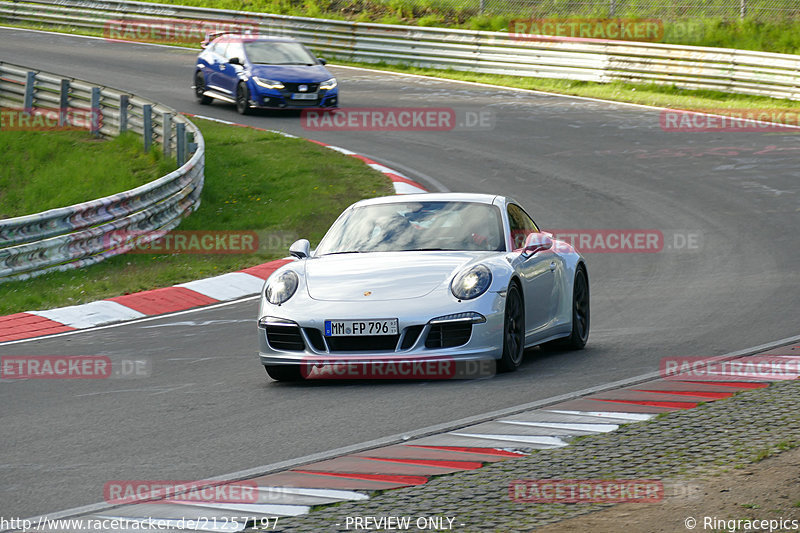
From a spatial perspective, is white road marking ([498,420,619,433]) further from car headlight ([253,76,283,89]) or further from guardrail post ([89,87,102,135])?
car headlight ([253,76,283,89])

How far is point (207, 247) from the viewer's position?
16.1 metres

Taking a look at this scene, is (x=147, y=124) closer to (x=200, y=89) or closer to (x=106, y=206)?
(x=106, y=206)

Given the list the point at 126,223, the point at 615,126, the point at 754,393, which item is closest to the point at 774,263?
the point at 754,393

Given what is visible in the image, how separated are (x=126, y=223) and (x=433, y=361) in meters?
8.08

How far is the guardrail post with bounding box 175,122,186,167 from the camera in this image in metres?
18.7

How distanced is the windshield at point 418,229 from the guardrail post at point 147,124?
36.8 feet

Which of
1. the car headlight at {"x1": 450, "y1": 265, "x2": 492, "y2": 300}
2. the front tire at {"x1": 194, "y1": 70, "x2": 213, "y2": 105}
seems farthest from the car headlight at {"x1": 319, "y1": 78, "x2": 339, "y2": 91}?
the car headlight at {"x1": 450, "y1": 265, "x2": 492, "y2": 300}

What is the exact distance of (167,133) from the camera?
1948 cm

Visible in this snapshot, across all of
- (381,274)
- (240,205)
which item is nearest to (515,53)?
(240,205)

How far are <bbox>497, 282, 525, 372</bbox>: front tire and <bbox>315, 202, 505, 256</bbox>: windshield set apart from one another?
1.77 ft

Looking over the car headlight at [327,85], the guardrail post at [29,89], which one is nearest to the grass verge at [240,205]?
the guardrail post at [29,89]

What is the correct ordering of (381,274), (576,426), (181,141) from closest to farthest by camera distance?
(576,426) → (381,274) → (181,141)

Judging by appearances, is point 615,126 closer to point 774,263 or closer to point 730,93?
point 730,93

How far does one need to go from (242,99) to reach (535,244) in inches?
676
